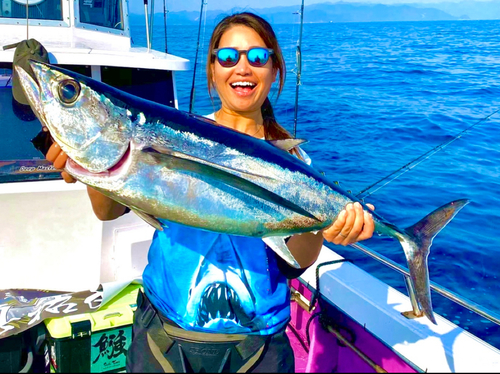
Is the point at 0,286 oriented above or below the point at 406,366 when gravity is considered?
below

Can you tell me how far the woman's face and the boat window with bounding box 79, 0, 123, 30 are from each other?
3.94m

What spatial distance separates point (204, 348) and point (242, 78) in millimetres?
1253

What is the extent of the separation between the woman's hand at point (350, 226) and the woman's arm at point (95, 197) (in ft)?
3.14

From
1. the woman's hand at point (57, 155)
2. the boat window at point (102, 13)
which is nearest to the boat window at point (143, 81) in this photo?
the boat window at point (102, 13)

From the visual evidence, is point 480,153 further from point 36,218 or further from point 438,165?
point 36,218

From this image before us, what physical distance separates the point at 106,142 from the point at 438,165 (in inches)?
428

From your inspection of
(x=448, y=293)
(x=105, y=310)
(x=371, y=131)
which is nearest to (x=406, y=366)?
(x=448, y=293)

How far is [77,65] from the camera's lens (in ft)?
14.0

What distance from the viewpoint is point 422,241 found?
2434 mm

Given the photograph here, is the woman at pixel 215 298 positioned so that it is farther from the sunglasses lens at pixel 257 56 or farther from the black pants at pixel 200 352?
the sunglasses lens at pixel 257 56

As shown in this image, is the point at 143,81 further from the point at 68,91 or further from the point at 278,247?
the point at 278,247

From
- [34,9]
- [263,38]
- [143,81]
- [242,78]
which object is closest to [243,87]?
[242,78]

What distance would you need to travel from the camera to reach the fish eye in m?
1.75

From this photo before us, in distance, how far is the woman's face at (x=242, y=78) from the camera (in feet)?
7.57
